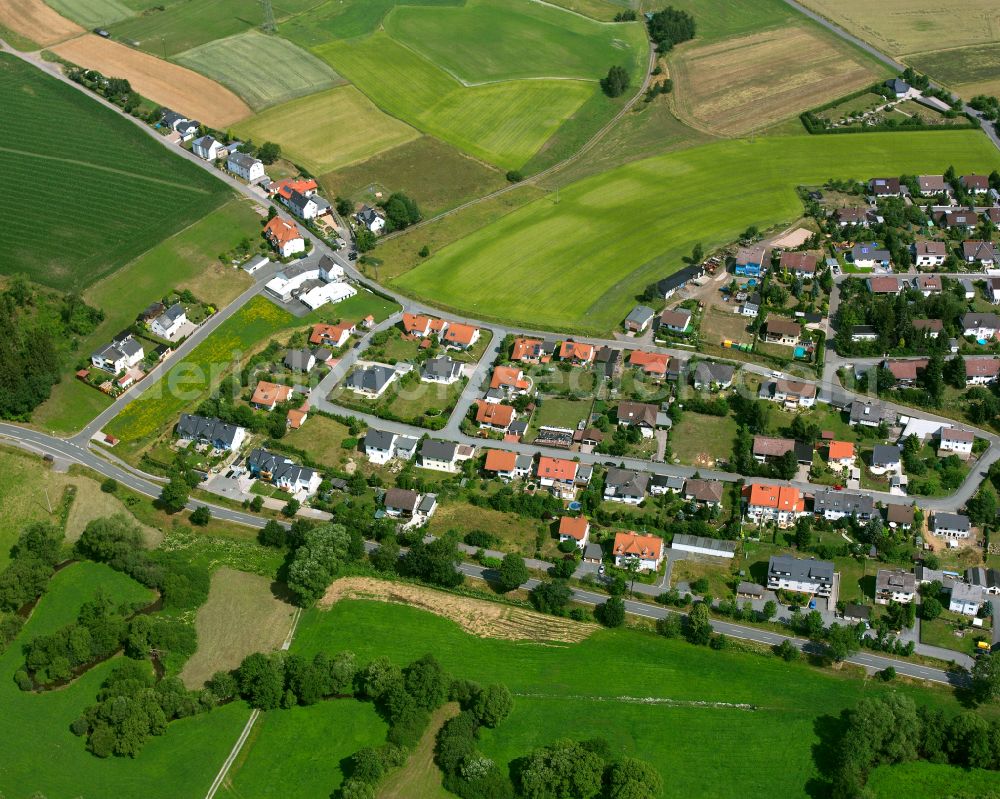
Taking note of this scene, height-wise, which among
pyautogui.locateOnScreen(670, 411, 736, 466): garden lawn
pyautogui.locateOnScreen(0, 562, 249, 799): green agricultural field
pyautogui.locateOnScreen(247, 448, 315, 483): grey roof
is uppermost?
pyautogui.locateOnScreen(670, 411, 736, 466): garden lawn

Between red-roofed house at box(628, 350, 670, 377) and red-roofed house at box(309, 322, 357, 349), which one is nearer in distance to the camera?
red-roofed house at box(628, 350, 670, 377)

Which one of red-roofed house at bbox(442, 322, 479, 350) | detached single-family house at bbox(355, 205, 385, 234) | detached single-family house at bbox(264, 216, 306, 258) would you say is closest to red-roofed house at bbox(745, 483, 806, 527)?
red-roofed house at bbox(442, 322, 479, 350)

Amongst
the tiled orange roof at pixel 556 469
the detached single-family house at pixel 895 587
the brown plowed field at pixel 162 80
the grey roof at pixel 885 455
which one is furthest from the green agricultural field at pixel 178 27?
the detached single-family house at pixel 895 587

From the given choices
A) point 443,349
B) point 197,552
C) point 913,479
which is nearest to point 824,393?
point 913,479

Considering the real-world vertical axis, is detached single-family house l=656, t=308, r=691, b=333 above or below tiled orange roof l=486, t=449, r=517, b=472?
above

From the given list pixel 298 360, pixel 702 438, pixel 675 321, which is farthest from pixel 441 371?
pixel 702 438

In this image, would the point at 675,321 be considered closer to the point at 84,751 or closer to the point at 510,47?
the point at 84,751

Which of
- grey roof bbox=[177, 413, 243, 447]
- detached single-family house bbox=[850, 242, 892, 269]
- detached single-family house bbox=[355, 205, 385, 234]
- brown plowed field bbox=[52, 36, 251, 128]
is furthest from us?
brown plowed field bbox=[52, 36, 251, 128]

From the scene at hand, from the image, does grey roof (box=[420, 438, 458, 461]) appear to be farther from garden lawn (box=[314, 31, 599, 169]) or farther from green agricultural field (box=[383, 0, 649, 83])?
green agricultural field (box=[383, 0, 649, 83])

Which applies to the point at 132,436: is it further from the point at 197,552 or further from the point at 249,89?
the point at 249,89
